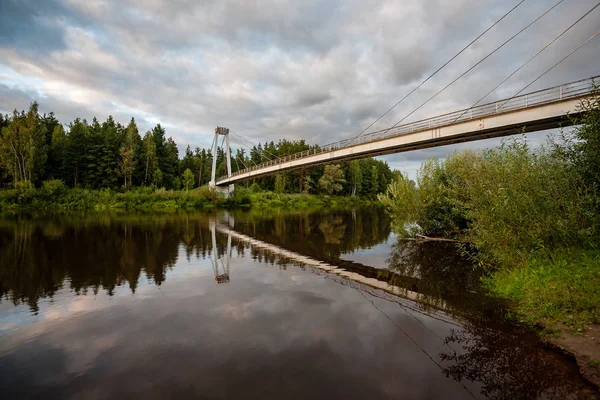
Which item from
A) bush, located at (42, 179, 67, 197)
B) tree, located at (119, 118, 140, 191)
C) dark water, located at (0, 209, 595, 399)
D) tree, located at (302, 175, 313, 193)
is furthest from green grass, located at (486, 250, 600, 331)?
tree, located at (302, 175, 313, 193)

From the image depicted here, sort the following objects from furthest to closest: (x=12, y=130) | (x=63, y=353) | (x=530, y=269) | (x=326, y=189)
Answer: (x=326, y=189), (x=12, y=130), (x=530, y=269), (x=63, y=353)

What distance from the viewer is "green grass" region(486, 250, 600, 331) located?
689 centimetres

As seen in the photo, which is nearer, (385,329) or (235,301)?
(385,329)

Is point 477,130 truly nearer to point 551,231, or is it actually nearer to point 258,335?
point 551,231

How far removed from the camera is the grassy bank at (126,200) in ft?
158

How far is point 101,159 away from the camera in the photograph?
63.2 metres

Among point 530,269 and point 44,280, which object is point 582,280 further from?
point 44,280

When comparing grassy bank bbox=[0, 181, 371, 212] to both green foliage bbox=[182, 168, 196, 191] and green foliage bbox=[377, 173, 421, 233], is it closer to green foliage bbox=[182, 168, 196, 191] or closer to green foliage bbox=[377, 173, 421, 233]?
green foliage bbox=[182, 168, 196, 191]

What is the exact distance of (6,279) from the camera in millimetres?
11344

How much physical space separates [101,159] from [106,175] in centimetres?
343

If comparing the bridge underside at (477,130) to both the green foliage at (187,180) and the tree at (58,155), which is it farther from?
the tree at (58,155)

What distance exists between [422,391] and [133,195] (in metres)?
60.4

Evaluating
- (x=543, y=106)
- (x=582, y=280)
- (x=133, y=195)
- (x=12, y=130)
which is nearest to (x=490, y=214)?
(x=582, y=280)

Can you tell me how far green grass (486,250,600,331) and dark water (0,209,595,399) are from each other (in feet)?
2.18
